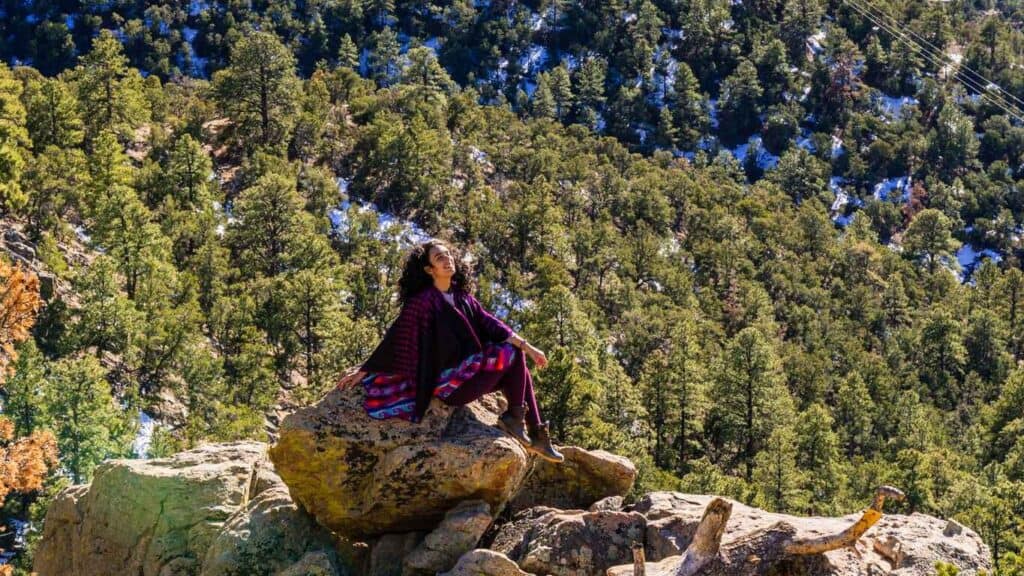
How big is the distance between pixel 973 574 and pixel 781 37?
20024cm

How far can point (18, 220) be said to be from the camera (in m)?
55.9

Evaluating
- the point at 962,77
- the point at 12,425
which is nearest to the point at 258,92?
the point at 12,425

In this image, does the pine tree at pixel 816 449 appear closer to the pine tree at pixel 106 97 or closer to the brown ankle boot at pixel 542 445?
the brown ankle boot at pixel 542 445

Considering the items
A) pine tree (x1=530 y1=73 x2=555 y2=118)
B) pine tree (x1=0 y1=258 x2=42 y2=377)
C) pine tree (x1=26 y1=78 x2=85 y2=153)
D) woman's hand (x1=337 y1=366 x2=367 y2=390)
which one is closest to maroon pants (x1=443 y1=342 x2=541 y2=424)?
woman's hand (x1=337 y1=366 x2=367 y2=390)

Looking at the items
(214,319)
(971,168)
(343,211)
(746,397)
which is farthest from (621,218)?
(971,168)

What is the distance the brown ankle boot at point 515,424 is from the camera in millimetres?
11242

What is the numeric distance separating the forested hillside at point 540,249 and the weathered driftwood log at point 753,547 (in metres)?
13.5

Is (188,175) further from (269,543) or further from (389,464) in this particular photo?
(389,464)

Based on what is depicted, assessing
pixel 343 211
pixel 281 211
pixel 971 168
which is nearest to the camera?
pixel 281 211

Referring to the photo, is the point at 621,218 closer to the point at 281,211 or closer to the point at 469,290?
the point at 281,211

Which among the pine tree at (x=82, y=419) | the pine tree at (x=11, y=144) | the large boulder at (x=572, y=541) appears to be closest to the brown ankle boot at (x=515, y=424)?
the large boulder at (x=572, y=541)

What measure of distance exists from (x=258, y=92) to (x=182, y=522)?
8075 centimetres

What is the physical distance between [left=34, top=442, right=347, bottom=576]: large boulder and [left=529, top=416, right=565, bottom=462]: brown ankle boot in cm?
261

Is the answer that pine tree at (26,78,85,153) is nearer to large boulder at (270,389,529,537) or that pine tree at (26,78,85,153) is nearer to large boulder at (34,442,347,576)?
large boulder at (34,442,347,576)
